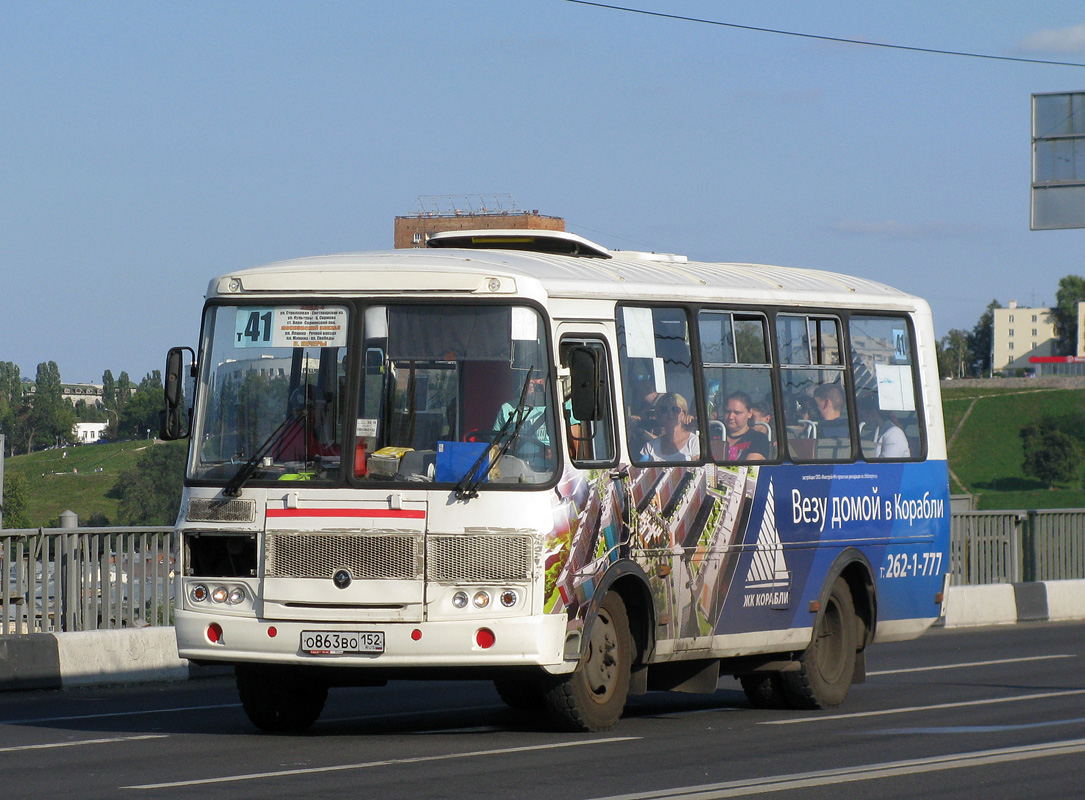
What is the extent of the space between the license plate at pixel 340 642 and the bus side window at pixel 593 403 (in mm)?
1583

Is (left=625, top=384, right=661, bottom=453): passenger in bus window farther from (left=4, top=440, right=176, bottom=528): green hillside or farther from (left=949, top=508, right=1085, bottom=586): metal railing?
(left=4, top=440, right=176, bottom=528): green hillside

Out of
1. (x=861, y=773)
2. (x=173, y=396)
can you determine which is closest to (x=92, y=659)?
(x=173, y=396)

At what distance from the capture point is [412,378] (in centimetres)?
1024

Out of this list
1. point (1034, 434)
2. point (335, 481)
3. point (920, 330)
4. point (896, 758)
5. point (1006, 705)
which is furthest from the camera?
point (1034, 434)

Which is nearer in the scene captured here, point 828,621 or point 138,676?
point 828,621

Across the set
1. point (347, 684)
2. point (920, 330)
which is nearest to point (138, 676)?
point (347, 684)

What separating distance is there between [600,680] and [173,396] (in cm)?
312

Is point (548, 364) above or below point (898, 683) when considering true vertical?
above

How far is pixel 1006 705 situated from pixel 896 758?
10.3 ft

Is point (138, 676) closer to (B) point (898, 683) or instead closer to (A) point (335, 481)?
(A) point (335, 481)

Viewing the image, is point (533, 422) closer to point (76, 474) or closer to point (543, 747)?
point (543, 747)

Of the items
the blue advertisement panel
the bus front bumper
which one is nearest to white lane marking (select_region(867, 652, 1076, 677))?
the blue advertisement panel

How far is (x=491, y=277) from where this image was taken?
10312 mm

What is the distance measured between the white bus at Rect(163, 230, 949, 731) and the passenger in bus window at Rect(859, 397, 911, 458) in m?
1.24
